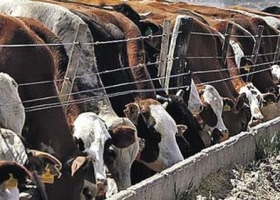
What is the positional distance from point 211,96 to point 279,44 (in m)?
5.45

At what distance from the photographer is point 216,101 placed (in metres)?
9.44

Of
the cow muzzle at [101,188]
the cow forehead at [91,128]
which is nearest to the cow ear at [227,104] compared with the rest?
the cow forehead at [91,128]

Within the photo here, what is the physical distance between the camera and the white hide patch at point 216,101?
30.2ft

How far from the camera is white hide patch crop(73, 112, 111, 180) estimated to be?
621 centimetres

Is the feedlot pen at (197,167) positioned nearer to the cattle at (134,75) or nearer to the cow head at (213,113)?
the cattle at (134,75)

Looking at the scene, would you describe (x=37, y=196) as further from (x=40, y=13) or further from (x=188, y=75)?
(x=188, y=75)

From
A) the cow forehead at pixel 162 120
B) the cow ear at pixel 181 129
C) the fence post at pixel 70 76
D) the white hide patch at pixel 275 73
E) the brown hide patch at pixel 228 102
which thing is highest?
the fence post at pixel 70 76

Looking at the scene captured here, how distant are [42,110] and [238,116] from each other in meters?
4.38

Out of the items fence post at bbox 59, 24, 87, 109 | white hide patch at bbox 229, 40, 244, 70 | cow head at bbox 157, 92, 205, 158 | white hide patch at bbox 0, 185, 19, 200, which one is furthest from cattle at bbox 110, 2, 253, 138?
white hide patch at bbox 0, 185, 19, 200

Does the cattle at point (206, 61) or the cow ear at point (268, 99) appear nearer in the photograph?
the cattle at point (206, 61)

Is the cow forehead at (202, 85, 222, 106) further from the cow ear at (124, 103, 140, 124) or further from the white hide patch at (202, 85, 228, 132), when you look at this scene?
the cow ear at (124, 103, 140, 124)

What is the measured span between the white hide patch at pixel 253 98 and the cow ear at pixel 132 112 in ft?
10.9

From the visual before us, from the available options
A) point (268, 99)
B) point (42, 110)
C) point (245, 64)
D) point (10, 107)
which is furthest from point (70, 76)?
point (245, 64)

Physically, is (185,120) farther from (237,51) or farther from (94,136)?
(237,51)
